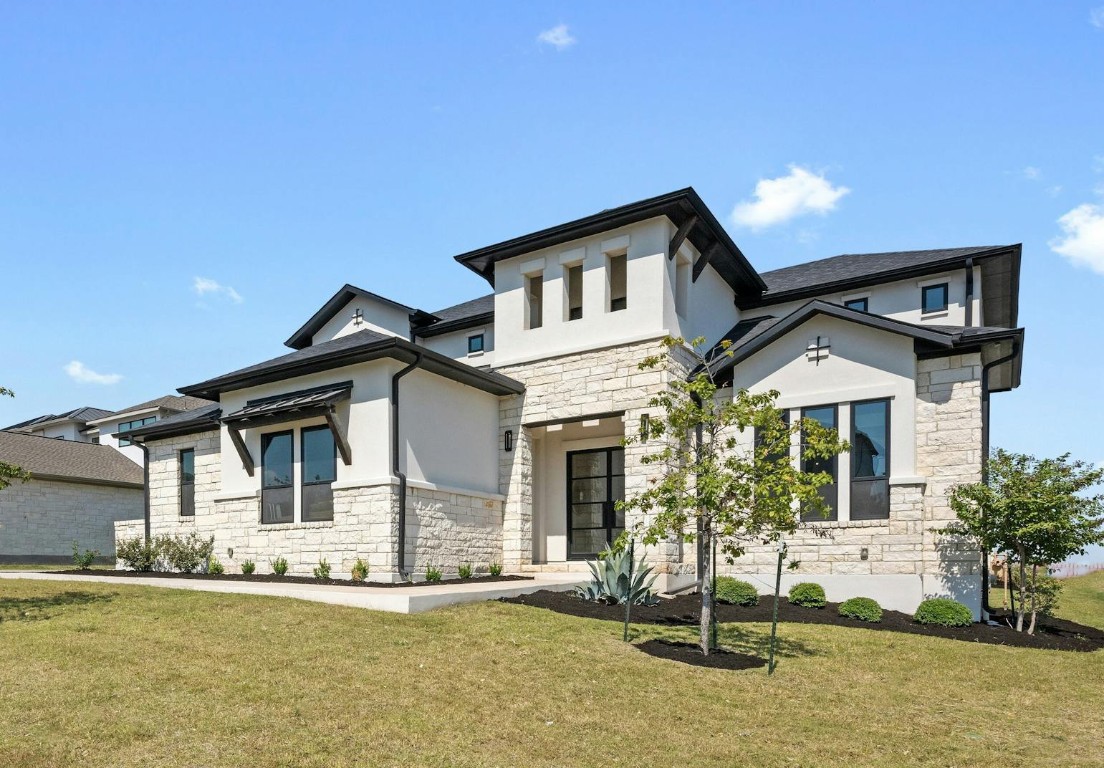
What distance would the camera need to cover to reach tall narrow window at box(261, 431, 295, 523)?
16891 millimetres

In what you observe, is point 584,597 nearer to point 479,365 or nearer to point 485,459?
point 485,459

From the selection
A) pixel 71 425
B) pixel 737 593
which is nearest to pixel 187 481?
pixel 737 593

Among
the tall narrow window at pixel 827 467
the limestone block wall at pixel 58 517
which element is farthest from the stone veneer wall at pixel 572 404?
the limestone block wall at pixel 58 517

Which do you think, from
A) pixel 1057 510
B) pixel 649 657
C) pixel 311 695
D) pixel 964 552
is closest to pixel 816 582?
pixel 964 552

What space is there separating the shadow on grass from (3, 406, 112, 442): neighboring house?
28698 millimetres

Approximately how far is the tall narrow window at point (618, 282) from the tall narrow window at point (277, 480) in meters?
7.35

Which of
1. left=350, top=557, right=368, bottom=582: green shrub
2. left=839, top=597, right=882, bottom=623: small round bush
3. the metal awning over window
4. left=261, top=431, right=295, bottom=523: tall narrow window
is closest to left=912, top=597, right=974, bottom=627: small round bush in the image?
left=839, top=597, right=882, bottom=623: small round bush

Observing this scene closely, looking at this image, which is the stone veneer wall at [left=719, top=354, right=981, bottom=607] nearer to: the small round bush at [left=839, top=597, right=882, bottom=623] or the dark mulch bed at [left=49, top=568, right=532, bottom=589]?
the small round bush at [left=839, top=597, right=882, bottom=623]

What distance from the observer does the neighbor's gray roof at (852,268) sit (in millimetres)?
18219

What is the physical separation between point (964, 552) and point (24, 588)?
15874 mm

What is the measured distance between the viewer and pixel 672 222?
16.7 meters

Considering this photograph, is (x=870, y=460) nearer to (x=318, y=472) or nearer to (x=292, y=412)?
(x=318, y=472)

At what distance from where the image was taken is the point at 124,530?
865 inches

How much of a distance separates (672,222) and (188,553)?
12.5m
